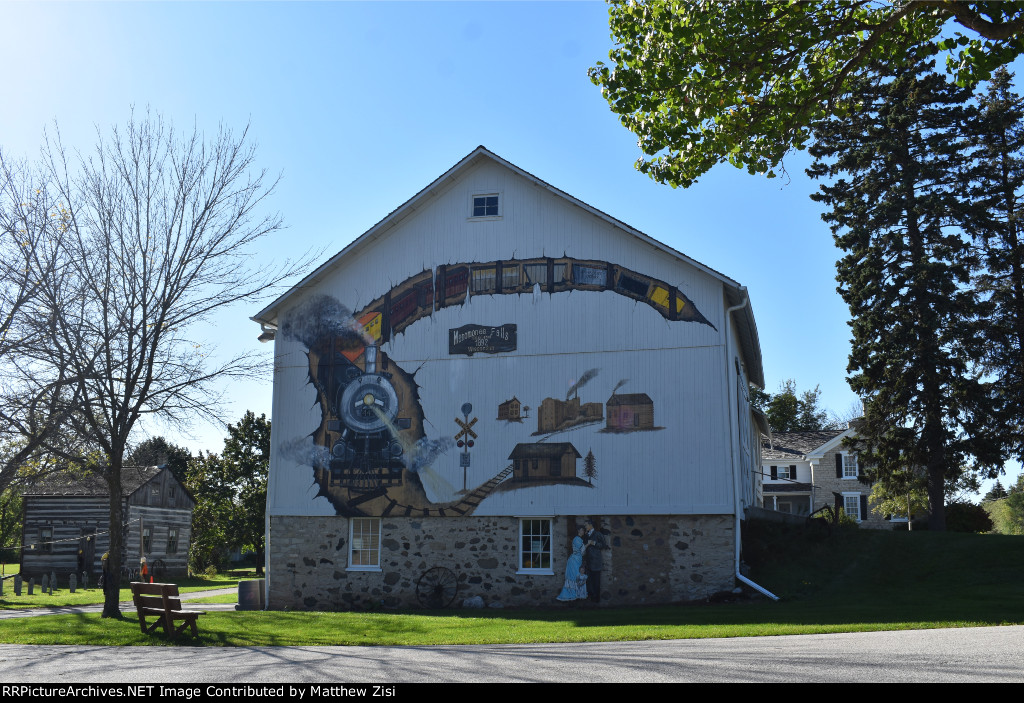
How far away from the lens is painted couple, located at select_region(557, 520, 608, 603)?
20.4 metres

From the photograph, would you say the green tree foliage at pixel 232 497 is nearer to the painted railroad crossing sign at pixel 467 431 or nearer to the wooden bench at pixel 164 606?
the painted railroad crossing sign at pixel 467 431

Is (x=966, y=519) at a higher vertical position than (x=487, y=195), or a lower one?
lower

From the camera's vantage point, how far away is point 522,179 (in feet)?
A: 74.5

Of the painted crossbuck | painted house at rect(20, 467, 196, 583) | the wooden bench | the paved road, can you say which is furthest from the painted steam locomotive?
painted house at rect(20, 467, 196, 583)

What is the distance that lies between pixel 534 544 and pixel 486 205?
28.2ft

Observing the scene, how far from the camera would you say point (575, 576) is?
67.6ft

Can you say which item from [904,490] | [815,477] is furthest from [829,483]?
[904,490]

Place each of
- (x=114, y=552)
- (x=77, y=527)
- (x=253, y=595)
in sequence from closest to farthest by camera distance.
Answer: (x=114, y=552), (x=253, y=595), (x=77, y=527)

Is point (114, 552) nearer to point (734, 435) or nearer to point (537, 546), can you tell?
point (537, 546)

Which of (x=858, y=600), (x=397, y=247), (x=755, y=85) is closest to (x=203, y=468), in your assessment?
(x=397, y=247)

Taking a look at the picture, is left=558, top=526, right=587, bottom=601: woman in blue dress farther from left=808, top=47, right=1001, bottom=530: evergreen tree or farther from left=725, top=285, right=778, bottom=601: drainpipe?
left=808, top=47, right=1001, bottom=530: evergreen tree

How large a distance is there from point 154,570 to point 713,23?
36.9 meters

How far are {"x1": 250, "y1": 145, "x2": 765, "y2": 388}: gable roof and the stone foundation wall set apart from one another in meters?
5.40
